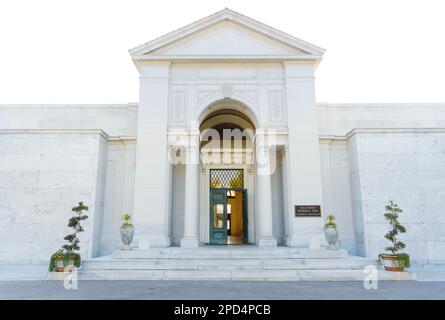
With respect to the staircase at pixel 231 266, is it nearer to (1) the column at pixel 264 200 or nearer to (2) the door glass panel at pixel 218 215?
(1) the column at pixel 264 200

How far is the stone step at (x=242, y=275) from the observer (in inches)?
437

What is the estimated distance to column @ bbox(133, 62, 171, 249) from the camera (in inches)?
599

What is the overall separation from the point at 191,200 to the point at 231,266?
15.2ft

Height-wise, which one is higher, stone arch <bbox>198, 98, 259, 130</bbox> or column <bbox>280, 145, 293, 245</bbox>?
stone arch <bbox>198, 98, 259, 130</bbox>

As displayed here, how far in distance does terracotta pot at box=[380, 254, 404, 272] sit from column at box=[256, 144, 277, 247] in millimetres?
4804

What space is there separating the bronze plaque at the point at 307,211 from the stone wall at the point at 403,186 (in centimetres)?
207

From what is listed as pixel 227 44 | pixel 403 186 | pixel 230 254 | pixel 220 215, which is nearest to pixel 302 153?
pixel 403 186

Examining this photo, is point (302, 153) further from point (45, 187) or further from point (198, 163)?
point (45, 187)

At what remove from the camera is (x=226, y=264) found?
39.6 ft

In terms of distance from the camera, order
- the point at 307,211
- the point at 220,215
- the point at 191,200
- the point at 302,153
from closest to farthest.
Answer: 1. the point at 307,211
2. the point at 191,200
3. the point at 302,153
4. the point at 220,215

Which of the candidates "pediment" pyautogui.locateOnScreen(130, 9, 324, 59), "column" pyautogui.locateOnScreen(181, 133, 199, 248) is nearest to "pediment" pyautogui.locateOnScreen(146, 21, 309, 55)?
"pediment" pyautogui.locateOnScreen(130, 9, 324, 59)

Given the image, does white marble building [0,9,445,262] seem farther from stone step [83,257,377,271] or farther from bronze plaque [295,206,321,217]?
stone step [83,257,377,271]

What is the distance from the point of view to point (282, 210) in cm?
1786

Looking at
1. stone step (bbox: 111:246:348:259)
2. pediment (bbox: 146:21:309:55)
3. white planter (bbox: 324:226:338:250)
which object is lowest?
stone step (bbox: 111:246:348:259)
